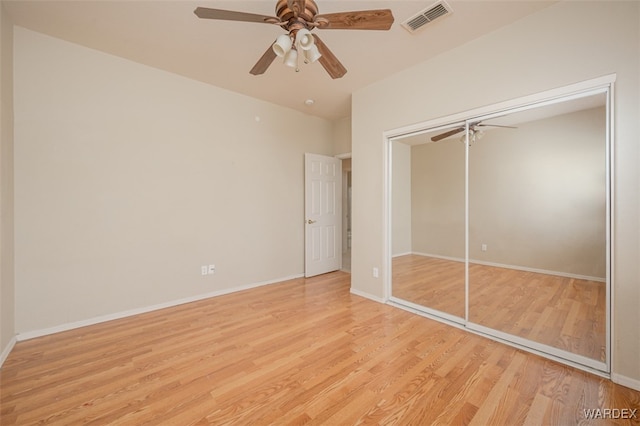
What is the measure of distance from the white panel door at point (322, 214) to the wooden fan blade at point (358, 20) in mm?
2722

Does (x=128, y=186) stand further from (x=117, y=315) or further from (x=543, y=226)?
(x=543, y=226)

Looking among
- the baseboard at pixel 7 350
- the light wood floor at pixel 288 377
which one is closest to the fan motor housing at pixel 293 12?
the light wood floor at pixel 288 377

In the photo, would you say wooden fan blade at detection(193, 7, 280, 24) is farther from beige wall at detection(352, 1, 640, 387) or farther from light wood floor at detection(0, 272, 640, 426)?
light wood floor at detection(0, 272, 640, 426)

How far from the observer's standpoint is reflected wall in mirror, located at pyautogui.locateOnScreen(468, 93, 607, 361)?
1.96 meters

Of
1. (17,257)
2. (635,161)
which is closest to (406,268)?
(635,161)

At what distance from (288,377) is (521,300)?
2272 millimetres

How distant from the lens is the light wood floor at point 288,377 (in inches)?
59.9

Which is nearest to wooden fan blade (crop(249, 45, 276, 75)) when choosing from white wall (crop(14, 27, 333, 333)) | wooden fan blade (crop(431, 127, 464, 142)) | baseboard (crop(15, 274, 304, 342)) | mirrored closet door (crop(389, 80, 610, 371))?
white wall (crop(14, 27, 333, 333))

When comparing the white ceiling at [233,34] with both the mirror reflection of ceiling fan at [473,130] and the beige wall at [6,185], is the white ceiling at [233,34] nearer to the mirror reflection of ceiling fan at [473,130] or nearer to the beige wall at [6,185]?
the beige wall at [6,185]

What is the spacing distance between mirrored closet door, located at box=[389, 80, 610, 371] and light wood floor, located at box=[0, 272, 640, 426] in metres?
0.32

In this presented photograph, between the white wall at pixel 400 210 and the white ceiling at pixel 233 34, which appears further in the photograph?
the white wall at pixel 400 210

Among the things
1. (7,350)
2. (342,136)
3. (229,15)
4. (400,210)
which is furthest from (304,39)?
(7,350)

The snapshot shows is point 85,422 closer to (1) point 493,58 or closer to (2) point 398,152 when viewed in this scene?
(2) point 398,152

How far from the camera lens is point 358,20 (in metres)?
1.67
